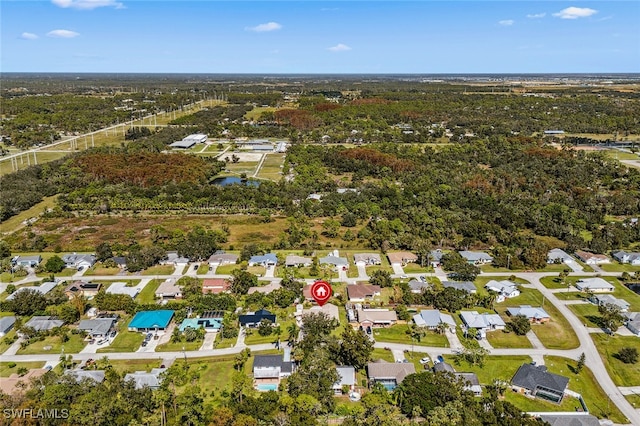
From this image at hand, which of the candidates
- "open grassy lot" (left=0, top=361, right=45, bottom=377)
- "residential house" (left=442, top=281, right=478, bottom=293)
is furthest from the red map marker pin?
"open grassy lot" (left=0, top=361, right=45, bottom=377)

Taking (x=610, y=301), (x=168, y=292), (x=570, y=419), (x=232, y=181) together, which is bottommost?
(x=570, y=419)

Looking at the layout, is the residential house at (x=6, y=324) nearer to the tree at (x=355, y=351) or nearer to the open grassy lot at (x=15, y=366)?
the open grassy lot at (x=15, y=366)

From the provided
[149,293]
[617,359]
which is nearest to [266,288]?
[149,293]

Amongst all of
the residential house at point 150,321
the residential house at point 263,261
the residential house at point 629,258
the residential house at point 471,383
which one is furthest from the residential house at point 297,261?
the residential house at point 629,258

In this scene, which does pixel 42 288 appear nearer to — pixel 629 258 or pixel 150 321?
pixel 150 321

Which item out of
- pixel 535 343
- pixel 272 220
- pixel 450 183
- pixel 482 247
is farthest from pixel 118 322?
pixel 450 183

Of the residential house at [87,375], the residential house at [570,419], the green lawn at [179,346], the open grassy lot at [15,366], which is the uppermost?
the residential house at [87,375]
